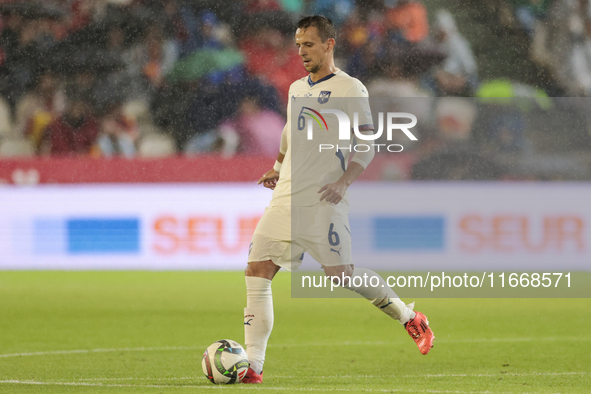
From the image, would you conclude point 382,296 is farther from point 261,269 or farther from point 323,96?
point 323,96

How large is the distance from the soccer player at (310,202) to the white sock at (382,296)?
4 centimetres

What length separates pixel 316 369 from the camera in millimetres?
4750

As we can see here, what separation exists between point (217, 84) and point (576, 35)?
4697mm

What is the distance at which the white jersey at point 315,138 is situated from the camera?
4105 mm

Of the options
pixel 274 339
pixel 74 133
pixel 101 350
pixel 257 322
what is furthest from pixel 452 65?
pixel 257 322

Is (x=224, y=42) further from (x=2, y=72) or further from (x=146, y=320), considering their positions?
(x=146, y=320)

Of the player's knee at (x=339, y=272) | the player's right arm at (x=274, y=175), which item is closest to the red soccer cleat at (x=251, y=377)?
the player's knee at (x=339, y=272)

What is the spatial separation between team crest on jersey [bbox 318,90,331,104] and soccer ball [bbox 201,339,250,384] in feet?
3.75

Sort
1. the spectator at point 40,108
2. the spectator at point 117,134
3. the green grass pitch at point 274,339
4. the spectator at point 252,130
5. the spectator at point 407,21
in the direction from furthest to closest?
the spectator at point 407,21 < the spectator at point 40,108 < the spectator at point 252,130 < the spectator at point 117,134 < the green grass pitch at point 274,339

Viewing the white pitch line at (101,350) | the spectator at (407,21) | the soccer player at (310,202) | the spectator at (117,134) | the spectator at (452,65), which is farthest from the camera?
the spectator at (407,21)

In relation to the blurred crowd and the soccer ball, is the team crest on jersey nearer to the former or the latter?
the soccer ball

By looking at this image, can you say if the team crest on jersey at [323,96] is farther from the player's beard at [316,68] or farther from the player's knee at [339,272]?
the player's knee at [339,272]

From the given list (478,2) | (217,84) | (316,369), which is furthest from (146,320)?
(478,2)

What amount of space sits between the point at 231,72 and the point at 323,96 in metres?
7.31
